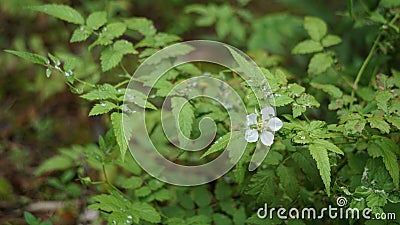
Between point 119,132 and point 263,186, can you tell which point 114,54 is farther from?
point 263,186

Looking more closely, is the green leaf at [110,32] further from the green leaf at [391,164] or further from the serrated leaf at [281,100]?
the green leaf at [391,164]

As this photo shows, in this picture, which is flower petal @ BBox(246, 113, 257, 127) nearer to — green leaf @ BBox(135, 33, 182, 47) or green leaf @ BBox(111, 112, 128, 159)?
green leaf @ BBox(111, 112, 128, 159)

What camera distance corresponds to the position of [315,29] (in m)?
2.13

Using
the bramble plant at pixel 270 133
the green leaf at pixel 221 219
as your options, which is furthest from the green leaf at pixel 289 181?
the green leaf at pixel 221 219

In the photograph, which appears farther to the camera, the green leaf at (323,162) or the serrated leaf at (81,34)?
the serrated leaf at (81,34)

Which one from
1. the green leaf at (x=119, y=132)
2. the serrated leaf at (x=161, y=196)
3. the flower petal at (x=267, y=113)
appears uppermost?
the flower petal at (x=267, y=113)

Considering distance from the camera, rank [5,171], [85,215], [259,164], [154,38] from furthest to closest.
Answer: [5,171] < [85,215] < [154,38] < [259,164]

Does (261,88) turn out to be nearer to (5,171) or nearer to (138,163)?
(138,163)

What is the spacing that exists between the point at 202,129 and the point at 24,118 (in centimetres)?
168

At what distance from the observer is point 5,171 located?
2.71 meters

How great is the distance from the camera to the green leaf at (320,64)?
2.06m

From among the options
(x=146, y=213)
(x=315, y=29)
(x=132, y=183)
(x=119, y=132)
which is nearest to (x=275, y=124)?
(x=119, y=132)

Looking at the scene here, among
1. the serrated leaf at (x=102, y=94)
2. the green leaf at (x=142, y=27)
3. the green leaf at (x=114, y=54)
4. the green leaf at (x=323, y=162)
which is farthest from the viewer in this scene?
the green leaf at (x=142, y=27)

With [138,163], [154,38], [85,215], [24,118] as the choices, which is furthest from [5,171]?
[154,38]
